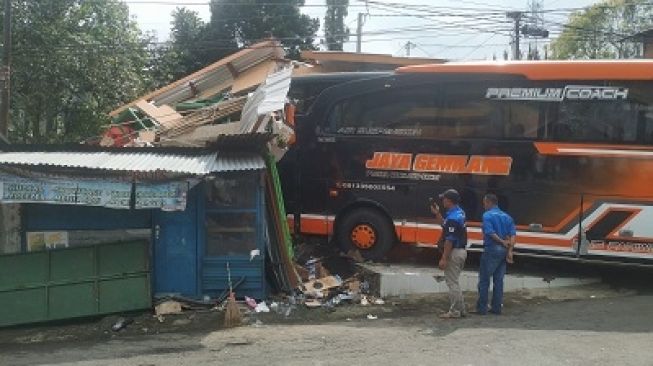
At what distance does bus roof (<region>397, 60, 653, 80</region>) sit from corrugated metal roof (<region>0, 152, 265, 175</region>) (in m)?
3.41

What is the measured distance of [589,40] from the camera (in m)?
35.6

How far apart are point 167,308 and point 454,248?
4.04 m

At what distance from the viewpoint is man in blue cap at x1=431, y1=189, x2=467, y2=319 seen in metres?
8.59

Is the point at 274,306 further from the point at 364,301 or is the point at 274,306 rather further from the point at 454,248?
the point at 454,248

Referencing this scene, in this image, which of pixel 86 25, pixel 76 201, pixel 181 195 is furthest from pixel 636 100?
pixel 86 25

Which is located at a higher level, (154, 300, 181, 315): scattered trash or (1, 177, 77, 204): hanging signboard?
(1, 177, 77, 204): hanging signboard

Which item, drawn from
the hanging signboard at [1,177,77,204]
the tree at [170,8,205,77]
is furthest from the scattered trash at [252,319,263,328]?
the tree at [170,8,205,77]

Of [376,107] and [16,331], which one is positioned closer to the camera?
[16,331]

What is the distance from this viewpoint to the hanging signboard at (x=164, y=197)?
9219 millimetres

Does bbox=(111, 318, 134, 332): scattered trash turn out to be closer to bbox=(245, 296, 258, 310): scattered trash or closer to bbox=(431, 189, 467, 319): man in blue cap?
bbox=(245, 296, 258, 310): scattered trash

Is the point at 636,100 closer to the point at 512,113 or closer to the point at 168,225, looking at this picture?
the point at 512,113

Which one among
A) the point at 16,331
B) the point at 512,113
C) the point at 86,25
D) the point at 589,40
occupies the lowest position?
the point at 16,331

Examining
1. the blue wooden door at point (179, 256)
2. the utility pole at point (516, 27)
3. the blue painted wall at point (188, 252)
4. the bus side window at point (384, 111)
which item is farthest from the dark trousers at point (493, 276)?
the utility pole at point (516, 27)

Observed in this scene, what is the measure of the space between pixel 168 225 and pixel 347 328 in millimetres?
3121
